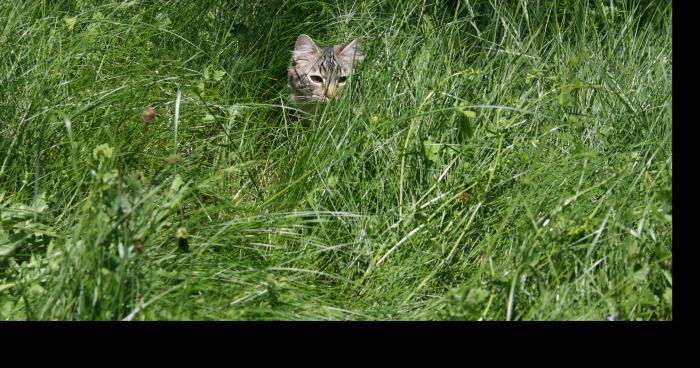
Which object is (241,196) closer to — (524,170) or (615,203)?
(524,170)

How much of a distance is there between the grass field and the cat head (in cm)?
11

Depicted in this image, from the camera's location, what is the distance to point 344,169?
3166 millimetres

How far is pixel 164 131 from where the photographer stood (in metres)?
3.48

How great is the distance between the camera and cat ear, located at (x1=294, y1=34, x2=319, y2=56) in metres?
4.31

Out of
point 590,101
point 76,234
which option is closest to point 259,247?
point 76,234

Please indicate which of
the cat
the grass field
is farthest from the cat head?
the grass field

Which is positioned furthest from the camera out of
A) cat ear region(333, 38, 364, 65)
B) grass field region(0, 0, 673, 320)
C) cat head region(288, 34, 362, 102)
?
cat head region(288, 34, 362, 102)

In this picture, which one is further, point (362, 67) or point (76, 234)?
point (362, 67)

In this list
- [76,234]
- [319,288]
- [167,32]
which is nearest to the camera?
[76,234]

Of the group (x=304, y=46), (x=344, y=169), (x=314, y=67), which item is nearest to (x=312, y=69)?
(x=314, y=67)

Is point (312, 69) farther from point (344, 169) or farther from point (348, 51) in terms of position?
point (344, 169)

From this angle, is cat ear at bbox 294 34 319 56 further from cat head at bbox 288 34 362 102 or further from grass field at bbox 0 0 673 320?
grass field at bbox 0 0 673 320
